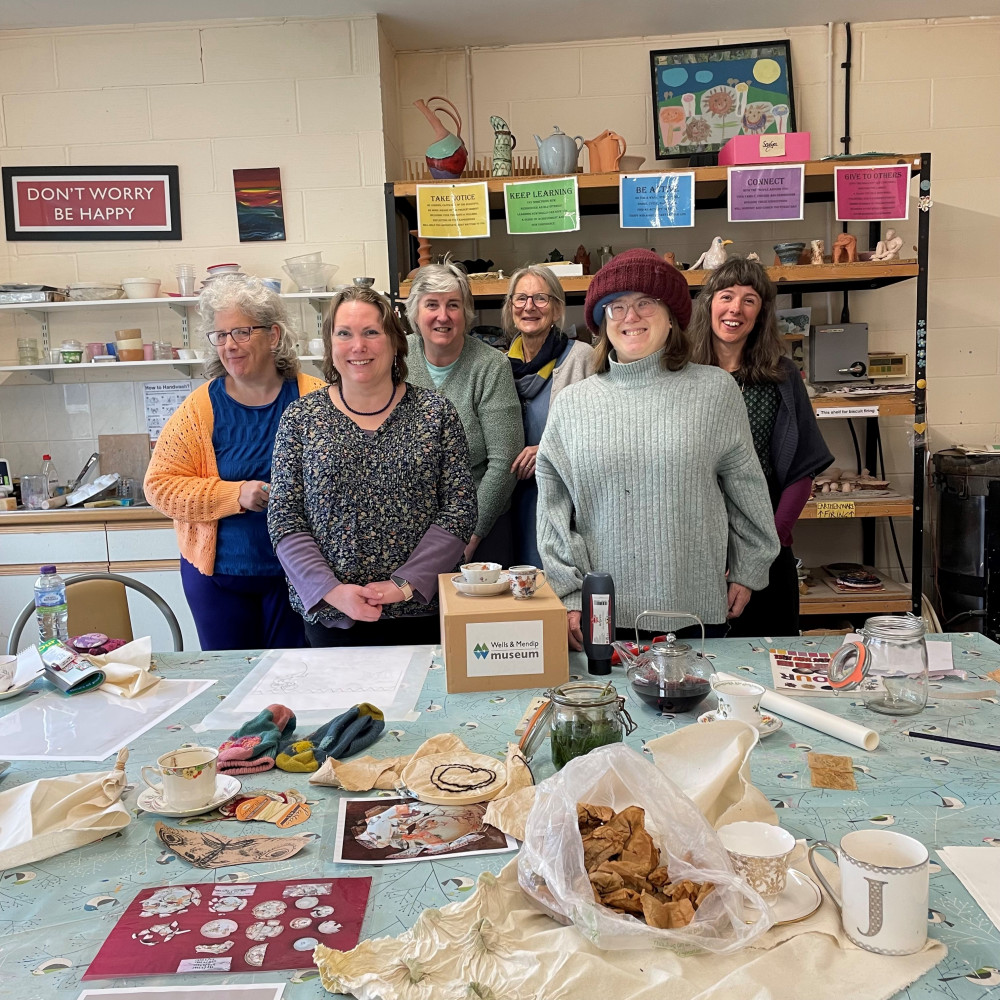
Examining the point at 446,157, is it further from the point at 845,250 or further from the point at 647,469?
the point at 647,469

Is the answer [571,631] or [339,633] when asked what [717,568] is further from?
[339,633]

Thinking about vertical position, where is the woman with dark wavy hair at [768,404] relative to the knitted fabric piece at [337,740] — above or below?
above

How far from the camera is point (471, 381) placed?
2.61 meters

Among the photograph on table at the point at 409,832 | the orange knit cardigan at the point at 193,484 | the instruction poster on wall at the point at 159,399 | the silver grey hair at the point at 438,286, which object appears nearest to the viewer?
the photograph on table at the point at 409,832

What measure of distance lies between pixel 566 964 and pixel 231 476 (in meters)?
1.75

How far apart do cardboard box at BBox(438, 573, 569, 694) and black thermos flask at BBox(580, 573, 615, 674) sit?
0.07 metres

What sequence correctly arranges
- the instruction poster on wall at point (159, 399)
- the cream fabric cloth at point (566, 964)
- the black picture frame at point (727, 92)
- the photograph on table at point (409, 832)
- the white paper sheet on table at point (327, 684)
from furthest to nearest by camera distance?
the instruction poster on wall at point (159, 399) → the black picture frame at point (727, 92) → the white paper sheet on table at point (327, 684) → the photograph on table at point (409, 832) → the cream fabric cloth at point (566, 964)

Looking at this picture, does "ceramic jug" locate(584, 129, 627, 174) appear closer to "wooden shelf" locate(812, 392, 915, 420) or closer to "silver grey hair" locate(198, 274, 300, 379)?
"wooden shelf" locate(812, 392, 915, 420)

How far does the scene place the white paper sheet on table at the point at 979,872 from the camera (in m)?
0.93

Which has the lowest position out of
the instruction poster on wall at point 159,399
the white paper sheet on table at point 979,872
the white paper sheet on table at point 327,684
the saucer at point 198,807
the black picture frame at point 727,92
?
the white paper sheet on table at point 327,684

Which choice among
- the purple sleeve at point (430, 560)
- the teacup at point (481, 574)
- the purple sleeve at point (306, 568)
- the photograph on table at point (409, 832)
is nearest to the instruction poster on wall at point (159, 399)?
the purple sleeve at point (306, 568)

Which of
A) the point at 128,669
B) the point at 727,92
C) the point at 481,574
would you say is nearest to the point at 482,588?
the point at 481,574

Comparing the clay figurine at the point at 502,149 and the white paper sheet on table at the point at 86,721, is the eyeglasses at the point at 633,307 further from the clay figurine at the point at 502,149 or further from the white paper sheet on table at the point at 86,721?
Answer: the clay figurine at the point at 502,149

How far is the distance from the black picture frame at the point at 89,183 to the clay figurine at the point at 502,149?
1474mm
